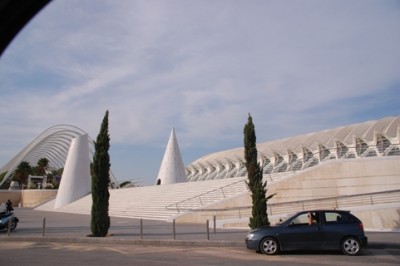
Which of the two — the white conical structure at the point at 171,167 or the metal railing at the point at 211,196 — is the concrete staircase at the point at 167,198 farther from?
the white conical structure at the point at 171,167

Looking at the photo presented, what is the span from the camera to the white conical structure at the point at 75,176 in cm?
4356

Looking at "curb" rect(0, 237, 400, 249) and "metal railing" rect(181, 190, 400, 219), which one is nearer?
"curb" rect(0, 237, 400, 249)

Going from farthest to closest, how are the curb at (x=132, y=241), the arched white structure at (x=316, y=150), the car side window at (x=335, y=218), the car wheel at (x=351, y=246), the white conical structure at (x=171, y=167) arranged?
the arched white structure at (x=316, y=150) → the white conical structure at (x=171, y=167) → the curb at (x=132, y=241) → the car side window at (x=335, y=218) → the car wheel at (x=351, y=246)

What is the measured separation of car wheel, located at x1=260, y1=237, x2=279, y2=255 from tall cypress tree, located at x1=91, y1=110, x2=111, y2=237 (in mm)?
6890

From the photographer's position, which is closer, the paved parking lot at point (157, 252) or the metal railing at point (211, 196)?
the paved parking lot at point (157, 252)

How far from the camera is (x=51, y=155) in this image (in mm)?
84062

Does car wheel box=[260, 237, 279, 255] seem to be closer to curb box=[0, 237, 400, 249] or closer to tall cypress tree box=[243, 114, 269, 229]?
curb box=[0, 237, 400, 249]

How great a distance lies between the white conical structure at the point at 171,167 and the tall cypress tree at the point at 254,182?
1251 inches

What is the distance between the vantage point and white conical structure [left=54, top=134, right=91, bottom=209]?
1715 inches

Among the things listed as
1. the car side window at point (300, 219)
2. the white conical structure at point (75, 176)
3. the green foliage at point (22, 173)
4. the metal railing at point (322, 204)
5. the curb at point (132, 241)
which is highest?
the green foliage at point (22, 173)

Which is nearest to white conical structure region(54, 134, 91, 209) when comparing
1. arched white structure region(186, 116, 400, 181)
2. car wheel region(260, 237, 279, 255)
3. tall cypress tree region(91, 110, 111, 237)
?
arched white structure region(186, 116, 400, 181)

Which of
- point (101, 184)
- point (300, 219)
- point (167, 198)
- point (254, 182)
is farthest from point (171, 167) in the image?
point (300, 219)

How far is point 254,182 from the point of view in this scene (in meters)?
15.7

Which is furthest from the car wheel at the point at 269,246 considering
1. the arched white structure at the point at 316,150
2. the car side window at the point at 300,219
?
the arched white structure at the point at 316,150
